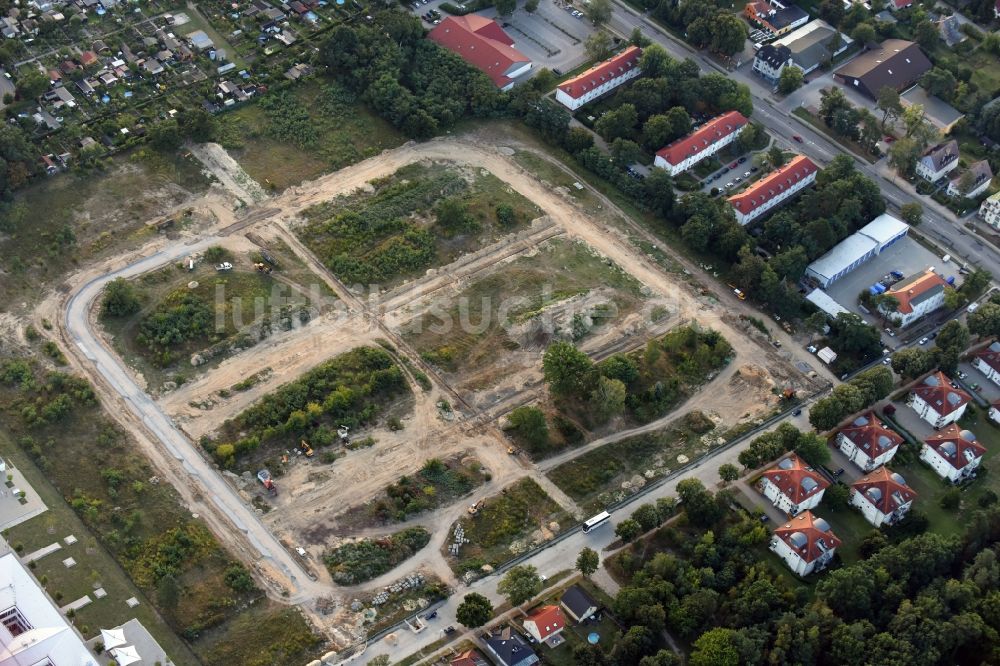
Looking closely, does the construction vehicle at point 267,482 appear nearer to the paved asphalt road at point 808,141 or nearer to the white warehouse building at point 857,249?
the white warehouse building at point 857,249

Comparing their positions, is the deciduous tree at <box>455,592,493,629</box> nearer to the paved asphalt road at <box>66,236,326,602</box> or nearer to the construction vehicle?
the paved asphalt road at <box>66,236,326,602</box>

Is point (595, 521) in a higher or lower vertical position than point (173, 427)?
lower

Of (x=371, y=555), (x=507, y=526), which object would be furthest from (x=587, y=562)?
(x=371, y=555)

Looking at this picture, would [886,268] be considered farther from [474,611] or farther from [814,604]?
[474,611]

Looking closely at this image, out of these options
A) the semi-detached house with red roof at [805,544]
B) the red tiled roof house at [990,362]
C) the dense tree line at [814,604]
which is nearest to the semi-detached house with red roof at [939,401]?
the red tiled roof house at [990,362]

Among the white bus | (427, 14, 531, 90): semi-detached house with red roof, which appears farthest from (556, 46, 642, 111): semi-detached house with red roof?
the white bus

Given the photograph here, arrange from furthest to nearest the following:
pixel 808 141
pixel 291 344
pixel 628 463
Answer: pixel 808 141 < pixel 291 344 < pixel 628 463
